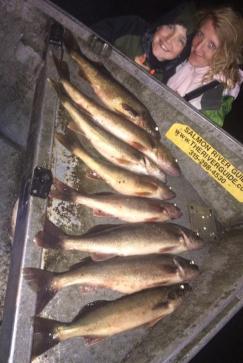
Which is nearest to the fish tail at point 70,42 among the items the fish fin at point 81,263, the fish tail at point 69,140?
the fish tail at point 69,140

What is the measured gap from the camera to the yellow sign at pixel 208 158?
121 inches

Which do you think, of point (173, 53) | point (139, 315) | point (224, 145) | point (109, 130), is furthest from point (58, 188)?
point (173, 53)

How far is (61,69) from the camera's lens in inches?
111

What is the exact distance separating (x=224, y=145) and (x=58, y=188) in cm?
145

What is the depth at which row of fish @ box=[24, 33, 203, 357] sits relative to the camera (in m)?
2.40

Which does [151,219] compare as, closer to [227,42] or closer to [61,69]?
[61,69]

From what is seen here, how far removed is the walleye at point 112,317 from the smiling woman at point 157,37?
231 centimetres

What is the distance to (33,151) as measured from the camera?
2.41 metres

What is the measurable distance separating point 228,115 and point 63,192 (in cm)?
751

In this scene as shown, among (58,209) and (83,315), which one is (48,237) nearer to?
(58,209)

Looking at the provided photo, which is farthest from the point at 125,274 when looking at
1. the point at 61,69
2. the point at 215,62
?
the point at 215,62

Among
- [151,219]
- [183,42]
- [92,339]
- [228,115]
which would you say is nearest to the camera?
[92,339]

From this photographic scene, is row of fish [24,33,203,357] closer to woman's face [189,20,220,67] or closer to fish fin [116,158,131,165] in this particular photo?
fish fin [116,158,131,165]

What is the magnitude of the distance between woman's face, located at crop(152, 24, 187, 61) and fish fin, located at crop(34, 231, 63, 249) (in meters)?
2.29
